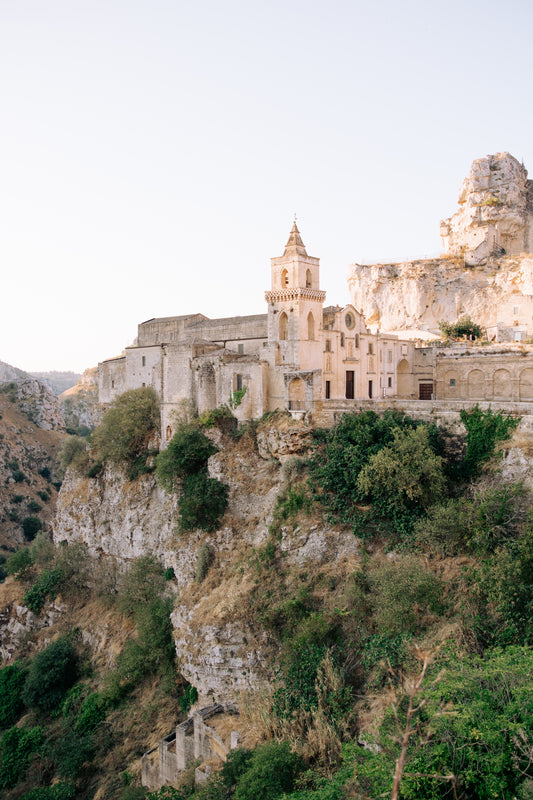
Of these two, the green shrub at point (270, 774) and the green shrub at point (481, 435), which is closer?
the green shrub at point (270, 774)

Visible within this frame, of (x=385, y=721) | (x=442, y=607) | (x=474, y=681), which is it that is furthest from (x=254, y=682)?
(x=474, y=681)

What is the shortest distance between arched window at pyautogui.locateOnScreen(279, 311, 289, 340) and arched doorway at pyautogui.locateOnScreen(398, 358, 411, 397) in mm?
10320

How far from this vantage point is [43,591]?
106 feet

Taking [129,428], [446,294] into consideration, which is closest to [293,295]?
[129,428]

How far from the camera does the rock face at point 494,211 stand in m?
45.6

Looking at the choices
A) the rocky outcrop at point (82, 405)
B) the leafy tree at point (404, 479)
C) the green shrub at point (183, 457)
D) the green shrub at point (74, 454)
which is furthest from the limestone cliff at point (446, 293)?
the rocky outcrop at point (82, 405)

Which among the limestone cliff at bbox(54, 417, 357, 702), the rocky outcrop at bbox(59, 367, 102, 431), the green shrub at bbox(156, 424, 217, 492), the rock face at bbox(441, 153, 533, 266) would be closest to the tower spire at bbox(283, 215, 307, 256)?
the limestone cliff at bbox(54, 417, 357, 702)

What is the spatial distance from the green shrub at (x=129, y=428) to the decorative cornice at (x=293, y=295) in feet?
30.8

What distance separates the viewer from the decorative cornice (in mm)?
27266

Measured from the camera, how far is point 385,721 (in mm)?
12109

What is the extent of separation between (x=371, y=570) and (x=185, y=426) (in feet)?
41.3

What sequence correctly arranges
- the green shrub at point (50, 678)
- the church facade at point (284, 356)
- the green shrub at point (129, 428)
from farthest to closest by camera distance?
the green shrub at point (129, 428) → the church facade at point (284, 356) → the green shrub at point (50, 678)

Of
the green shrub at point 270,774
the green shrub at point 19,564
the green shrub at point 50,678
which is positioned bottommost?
the green shrub at point 50,678

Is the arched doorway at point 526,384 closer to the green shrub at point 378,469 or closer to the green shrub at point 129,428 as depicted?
the green shrub at point 378,469
